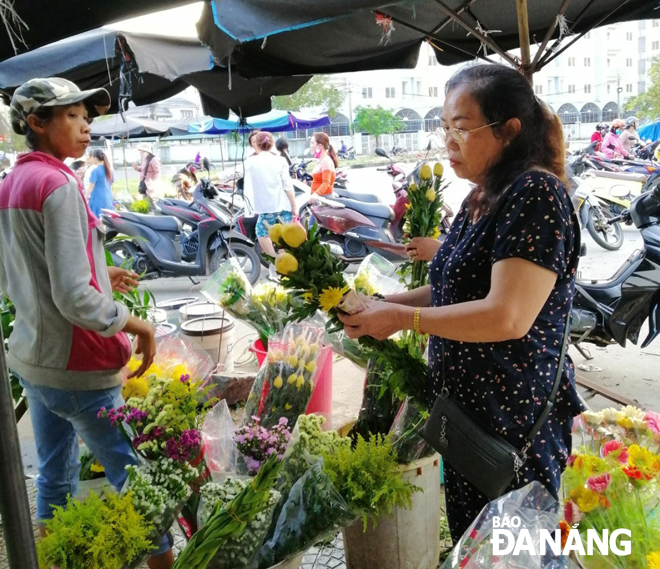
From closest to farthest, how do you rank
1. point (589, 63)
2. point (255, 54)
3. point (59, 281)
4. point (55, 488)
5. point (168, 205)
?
point (59, 281) < point (55, 488) < point (255, 54) < point (168, 205) < point (589, 63)

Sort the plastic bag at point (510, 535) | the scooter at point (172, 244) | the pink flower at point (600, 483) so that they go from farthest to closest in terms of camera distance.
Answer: the scooter at point (172, 244), the pink flower at point (600, 483), the plastic bag at point (510, 535)

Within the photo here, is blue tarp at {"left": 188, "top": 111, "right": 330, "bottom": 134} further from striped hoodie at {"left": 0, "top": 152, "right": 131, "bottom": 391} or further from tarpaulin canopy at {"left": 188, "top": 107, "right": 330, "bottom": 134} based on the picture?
striped hoodie at {"left": 0, "top": 152, "right": 131, "bottom": 391}

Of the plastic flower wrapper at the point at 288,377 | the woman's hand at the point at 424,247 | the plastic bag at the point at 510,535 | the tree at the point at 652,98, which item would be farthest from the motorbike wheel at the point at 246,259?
the tree at the point at 652,98

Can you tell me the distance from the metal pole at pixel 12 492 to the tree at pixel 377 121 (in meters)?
40.1

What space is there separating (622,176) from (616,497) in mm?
10155

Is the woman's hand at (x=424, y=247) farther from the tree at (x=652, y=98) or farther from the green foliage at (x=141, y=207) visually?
the tree at (x=652, y=98)

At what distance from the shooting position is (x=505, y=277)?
4.25 feet

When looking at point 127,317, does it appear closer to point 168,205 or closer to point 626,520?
point 626,520

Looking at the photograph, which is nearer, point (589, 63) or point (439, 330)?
point (439, 330)

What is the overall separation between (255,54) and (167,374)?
190 centimetres

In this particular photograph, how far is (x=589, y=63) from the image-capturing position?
191 ft

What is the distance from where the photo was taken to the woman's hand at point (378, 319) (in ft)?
4.82

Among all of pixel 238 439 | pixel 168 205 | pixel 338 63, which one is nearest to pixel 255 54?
pixel 338 63

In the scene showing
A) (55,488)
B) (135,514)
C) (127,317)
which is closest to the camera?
(135,514)
